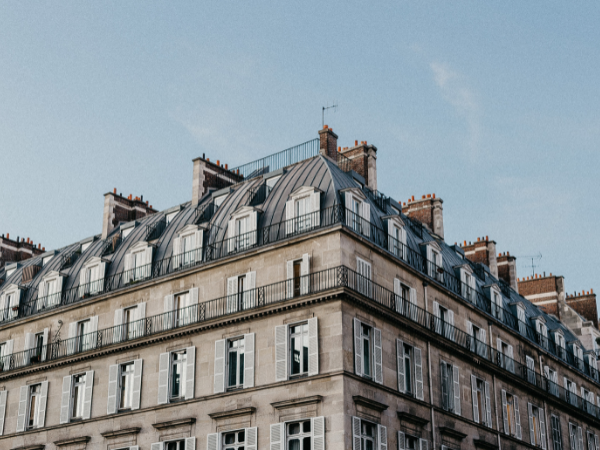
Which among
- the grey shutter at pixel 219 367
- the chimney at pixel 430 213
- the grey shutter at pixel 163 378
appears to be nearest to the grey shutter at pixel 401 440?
the grey shutter at pixel 219 367

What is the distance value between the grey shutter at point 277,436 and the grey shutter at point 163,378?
A: 6.08m

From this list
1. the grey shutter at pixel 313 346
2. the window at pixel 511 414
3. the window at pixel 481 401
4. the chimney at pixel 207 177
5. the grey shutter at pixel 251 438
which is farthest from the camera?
the chimney at pixel 207 177

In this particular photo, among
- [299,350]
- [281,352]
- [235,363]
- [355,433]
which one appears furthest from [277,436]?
[235,363]

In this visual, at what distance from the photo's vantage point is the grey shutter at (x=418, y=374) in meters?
34.9

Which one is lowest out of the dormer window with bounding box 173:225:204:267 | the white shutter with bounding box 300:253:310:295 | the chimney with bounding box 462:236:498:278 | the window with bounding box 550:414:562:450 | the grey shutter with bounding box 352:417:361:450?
the grey shutter with bounding box 352:417:361:450

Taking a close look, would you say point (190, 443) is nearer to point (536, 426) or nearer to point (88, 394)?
point (88, 394)

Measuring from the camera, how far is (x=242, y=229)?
120ft

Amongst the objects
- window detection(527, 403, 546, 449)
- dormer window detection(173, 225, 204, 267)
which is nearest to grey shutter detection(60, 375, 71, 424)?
dormer window detection(173, 225, 204, 267)

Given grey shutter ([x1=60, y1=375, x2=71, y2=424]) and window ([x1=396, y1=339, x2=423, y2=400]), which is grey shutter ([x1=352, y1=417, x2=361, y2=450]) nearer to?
window ([x1=396, y1=339, x2=423, y2=400])

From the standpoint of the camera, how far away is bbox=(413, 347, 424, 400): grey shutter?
114 ft

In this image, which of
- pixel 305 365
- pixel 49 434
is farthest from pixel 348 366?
pixel 49 434

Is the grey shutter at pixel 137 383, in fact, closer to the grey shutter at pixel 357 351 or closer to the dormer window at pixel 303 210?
the dormer window at pixel 303 210

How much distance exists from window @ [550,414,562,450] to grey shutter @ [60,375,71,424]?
81.2ft

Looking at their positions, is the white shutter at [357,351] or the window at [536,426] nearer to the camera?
the white shutter at [357,351]
